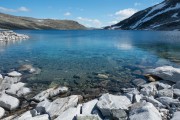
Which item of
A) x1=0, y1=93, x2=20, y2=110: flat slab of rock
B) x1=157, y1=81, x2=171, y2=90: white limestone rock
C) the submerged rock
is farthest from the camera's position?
the submerged rock

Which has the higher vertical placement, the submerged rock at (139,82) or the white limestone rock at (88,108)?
the white limestone rock at (88,108)

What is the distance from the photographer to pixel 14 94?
68.1 ft

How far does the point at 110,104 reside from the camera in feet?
50.0

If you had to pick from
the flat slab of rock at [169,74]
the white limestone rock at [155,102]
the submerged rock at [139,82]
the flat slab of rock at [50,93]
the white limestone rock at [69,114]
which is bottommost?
the flat slab of rock at [50,93]

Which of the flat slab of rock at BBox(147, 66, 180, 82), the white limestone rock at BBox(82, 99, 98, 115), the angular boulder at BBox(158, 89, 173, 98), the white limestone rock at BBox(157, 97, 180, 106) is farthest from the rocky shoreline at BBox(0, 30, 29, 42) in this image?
the white limestone rock at BBox(157, 97, 180, 106)

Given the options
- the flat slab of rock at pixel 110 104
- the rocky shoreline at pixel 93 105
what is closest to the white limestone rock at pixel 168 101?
the rocky shoreline at pixel 93 105

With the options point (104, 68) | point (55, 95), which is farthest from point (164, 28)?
point (55, 95)

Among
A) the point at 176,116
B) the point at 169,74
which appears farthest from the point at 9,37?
the point at 176,116

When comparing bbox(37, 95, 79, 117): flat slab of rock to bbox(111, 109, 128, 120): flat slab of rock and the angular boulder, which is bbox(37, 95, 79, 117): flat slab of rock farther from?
the angular boulder

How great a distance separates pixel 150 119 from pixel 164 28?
18619cm

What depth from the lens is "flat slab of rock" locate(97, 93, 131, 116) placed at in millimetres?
14746

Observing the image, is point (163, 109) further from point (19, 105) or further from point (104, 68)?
point (104, 68)

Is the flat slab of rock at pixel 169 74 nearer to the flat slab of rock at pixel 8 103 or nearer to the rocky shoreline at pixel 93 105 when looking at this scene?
the rocky shoreline at pixel 93 105

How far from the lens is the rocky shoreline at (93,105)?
46.3 feet
